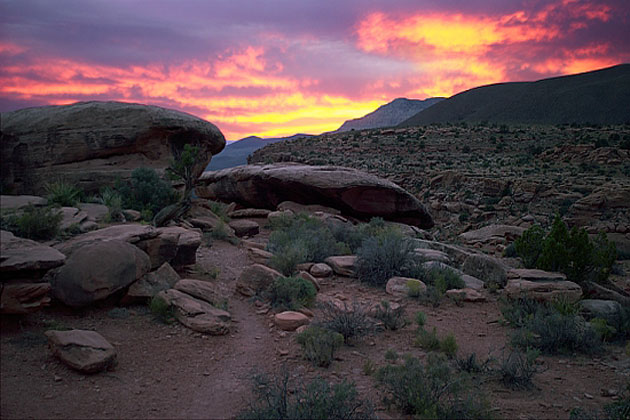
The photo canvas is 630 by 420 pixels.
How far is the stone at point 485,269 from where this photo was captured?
30.0ft

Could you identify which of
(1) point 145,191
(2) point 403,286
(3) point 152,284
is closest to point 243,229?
(1) point 145,191

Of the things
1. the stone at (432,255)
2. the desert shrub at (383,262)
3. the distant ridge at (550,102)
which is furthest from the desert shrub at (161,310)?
the distant ridge at (550,102)

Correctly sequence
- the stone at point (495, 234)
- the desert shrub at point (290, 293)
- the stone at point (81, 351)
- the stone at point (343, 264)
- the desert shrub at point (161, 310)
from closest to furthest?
the stone at point (81, 351), the desert shrub at point (161, 310), the desert shrub at point (290, 293), the stone at point (343, 264), the stone at point (495, 234)

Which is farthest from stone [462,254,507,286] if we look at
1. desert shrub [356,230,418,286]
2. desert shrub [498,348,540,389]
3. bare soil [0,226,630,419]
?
desert shrub [498,348,540,389]

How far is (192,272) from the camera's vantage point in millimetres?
7887

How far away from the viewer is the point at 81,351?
4363mm

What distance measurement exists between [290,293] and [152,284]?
2.21 m

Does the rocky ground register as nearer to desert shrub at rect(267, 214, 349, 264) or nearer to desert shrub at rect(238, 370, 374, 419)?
desert shrub at rect(267, 214, 349, 264)

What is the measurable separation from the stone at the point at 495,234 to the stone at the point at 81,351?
46.4 ft

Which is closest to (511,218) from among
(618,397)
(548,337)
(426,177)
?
(426,177)

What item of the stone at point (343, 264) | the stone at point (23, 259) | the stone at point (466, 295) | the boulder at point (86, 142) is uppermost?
the boulder at point (86, 142)

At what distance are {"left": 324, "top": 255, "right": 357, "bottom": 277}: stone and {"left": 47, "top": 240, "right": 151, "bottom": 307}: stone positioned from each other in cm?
449

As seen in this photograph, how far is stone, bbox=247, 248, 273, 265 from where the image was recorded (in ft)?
30.6

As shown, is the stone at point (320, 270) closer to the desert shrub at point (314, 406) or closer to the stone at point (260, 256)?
the stone at point (260, 256)
